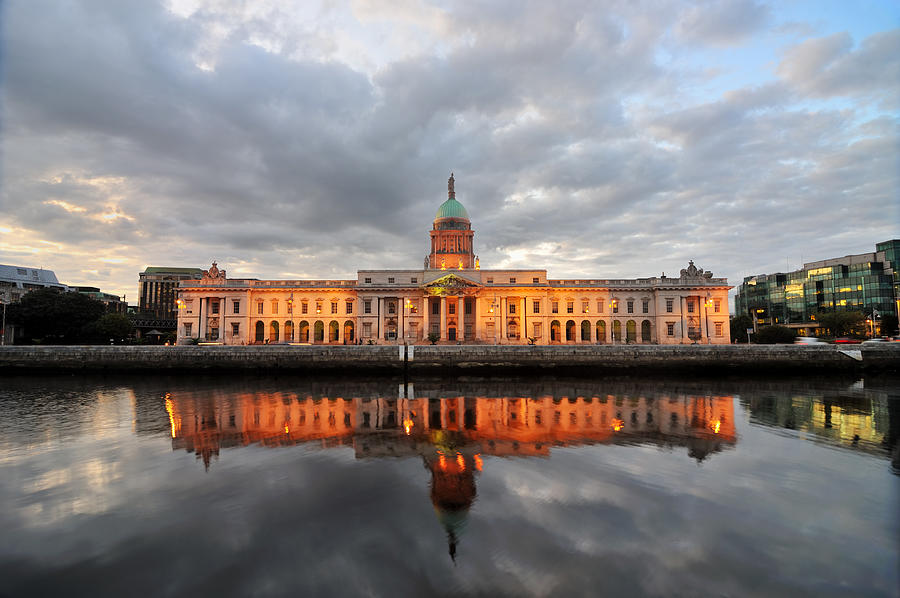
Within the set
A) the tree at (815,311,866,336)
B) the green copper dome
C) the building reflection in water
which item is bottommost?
the building reflection in water

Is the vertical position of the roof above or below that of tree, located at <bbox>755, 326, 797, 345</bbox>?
above

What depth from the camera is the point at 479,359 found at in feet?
124

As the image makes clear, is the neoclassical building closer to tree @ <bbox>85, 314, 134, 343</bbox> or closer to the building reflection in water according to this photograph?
tree @ <bbox>85, 314, 134, 343</bbox>

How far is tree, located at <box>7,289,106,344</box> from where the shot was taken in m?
57.4

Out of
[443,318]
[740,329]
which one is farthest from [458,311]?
[740,329]

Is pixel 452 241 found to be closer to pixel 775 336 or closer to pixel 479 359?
pixel 479 359

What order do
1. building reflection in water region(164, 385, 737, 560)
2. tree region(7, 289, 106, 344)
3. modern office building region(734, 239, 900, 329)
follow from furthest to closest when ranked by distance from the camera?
modern office building region(734, 239, 900, 329)
tree region(7, 289, 106, 344)
building reflection in water region(164, 385, 737, 560)

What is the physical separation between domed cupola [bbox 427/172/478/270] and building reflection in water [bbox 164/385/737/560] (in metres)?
50.7

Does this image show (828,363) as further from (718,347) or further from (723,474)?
(723,474)

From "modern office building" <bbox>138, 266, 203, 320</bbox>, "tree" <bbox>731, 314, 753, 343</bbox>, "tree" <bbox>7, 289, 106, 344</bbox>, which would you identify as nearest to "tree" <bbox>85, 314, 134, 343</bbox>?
"tree" <bbox>7, 289, 106, 344</bbox>

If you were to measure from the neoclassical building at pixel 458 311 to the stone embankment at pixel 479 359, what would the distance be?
73.9 feet

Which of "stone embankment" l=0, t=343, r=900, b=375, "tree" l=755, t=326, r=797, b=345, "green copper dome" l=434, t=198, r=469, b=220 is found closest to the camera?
"stone embankment" l=0, t=343, r=900, b=375

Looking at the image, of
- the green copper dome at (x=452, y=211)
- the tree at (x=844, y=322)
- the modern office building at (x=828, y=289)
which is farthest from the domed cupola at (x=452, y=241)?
the modern office building at (x=828, y=289)

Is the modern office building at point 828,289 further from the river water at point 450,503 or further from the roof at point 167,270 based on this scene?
the roof at point 167,270
